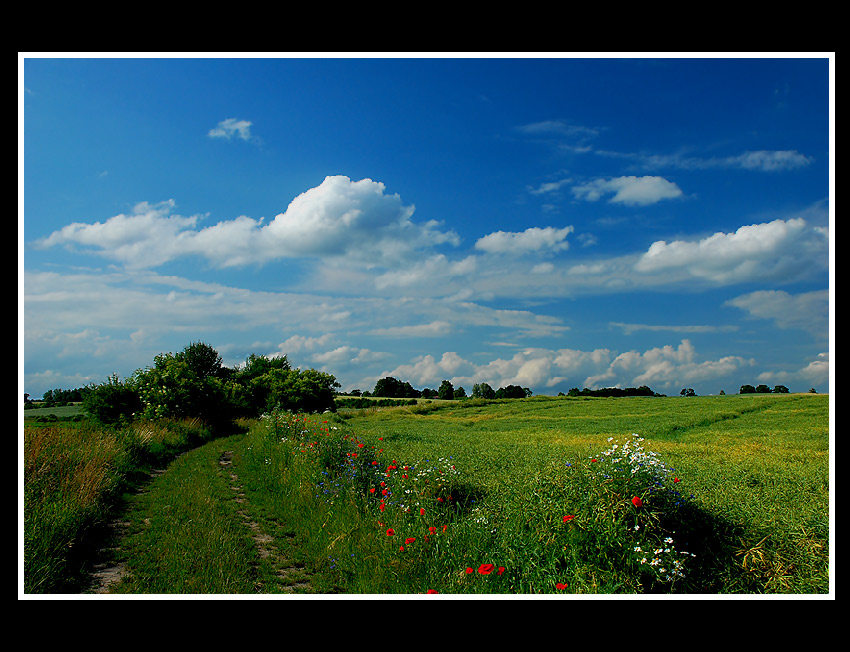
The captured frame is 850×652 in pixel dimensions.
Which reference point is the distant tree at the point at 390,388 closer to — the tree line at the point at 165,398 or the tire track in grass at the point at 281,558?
the tree line at the point at 165,398

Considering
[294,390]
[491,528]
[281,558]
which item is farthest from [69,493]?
[294,390]

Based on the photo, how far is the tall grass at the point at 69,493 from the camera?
5586 millimetres

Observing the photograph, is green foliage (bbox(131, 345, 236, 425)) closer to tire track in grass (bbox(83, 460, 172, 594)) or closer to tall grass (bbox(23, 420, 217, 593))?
tall grass (bbox(23, 420, 217, 593))

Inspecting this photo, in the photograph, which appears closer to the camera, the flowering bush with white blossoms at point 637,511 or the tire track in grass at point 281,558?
the flowering bush with white blossoms at point 637,511

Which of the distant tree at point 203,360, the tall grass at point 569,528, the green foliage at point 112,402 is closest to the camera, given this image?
the tall grass at point 569,528

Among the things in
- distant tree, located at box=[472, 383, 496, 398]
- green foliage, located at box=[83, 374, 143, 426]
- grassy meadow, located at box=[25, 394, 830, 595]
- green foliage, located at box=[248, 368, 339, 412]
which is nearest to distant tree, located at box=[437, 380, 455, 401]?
distant tree, located at box=[472, 383, 496, 398]

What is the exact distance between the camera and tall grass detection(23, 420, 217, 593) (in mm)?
5586

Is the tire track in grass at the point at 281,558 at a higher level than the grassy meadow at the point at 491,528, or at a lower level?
lower

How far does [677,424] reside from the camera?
24.3 meters

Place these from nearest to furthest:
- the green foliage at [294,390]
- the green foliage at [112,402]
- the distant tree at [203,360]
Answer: the green foliage at [112,402] → the green foliage at [294,390] → the distant tree at [203,360]

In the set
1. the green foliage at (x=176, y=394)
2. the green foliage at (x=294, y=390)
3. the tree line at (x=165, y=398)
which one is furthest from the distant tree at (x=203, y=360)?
the green foliage at (x=176, y=394)

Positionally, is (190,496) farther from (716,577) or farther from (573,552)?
(716,577)

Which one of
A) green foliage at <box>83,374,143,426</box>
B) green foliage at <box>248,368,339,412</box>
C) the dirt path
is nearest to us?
the dirt path
